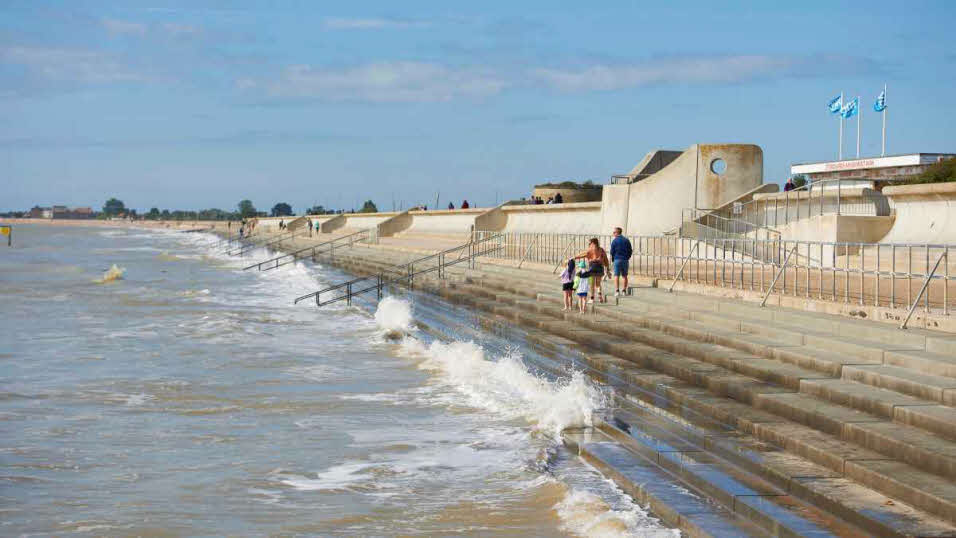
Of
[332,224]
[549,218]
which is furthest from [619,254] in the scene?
[332,224]

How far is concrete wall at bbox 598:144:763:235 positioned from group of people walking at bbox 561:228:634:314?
9321 mm

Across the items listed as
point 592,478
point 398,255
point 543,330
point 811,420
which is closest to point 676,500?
point 592,478

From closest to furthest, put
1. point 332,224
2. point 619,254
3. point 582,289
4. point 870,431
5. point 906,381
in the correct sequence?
point 870,431 → point 906,381 → point 582,289 → point 619,254 → point 332,224

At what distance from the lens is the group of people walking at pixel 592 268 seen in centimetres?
1770

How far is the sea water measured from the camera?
6.91m

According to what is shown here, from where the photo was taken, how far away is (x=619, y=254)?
706 inches

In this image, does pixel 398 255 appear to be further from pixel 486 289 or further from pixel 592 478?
pixel 592 478

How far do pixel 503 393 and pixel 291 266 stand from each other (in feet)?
127

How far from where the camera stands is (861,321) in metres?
11.2

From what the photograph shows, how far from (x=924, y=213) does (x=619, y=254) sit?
233 inches

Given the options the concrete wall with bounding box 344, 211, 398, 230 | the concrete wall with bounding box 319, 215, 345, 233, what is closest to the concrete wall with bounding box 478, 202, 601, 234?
the concrete wall with bounding box 344, 211, 398, 230

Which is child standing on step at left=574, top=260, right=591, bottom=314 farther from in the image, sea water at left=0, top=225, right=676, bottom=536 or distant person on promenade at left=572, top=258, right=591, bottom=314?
sea water at left=0, top=225, right=676, bottom=536

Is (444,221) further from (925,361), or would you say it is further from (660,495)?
(660,495)

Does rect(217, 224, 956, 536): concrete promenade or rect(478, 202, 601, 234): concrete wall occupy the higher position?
rect(478, 202, 601, 234): concrete wall
